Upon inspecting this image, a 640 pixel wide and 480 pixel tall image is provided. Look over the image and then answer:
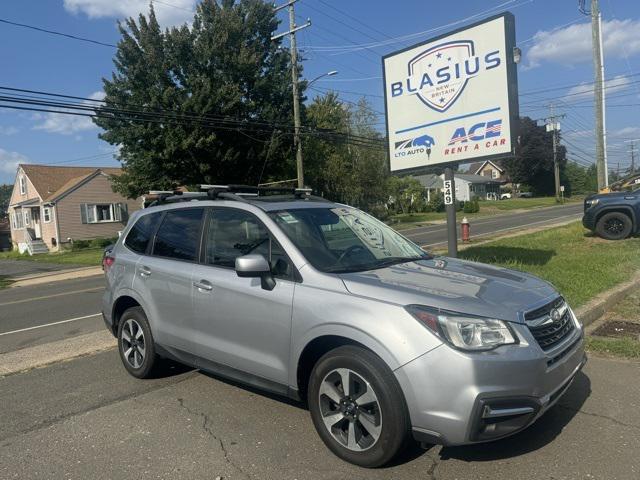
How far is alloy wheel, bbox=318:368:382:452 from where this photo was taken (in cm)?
331

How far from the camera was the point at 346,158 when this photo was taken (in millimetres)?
39375

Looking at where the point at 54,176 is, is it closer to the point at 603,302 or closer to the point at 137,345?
the point at 137,345

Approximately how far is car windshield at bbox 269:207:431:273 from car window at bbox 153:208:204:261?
881 mm

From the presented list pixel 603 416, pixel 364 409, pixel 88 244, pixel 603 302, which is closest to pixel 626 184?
pixel 603 302

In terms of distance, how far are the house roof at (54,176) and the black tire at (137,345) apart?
38.0 metres

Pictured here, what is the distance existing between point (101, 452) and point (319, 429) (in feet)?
5.07

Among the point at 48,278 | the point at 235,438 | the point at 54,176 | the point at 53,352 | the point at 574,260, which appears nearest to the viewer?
the point at 235,438

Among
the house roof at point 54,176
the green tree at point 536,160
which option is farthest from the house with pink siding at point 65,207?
the green tree at point 536,160

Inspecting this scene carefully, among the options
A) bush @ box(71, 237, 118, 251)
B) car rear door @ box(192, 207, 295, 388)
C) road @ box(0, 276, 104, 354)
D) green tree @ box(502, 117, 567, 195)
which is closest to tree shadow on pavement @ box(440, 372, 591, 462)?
car rear door @ box(192, 207, 295, 388)

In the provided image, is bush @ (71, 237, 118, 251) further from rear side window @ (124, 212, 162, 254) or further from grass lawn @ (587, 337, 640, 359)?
grass lawn @ (587, 337, 640, 359)

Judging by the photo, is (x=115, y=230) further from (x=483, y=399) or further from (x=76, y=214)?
(x=483, y=399)

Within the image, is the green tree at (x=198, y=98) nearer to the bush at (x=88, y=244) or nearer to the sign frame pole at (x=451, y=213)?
the bush at (x=88, y=244)

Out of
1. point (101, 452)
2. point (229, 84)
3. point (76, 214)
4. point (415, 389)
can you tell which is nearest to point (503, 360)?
point (415, 389)

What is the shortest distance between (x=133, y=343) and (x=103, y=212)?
39.3 m
